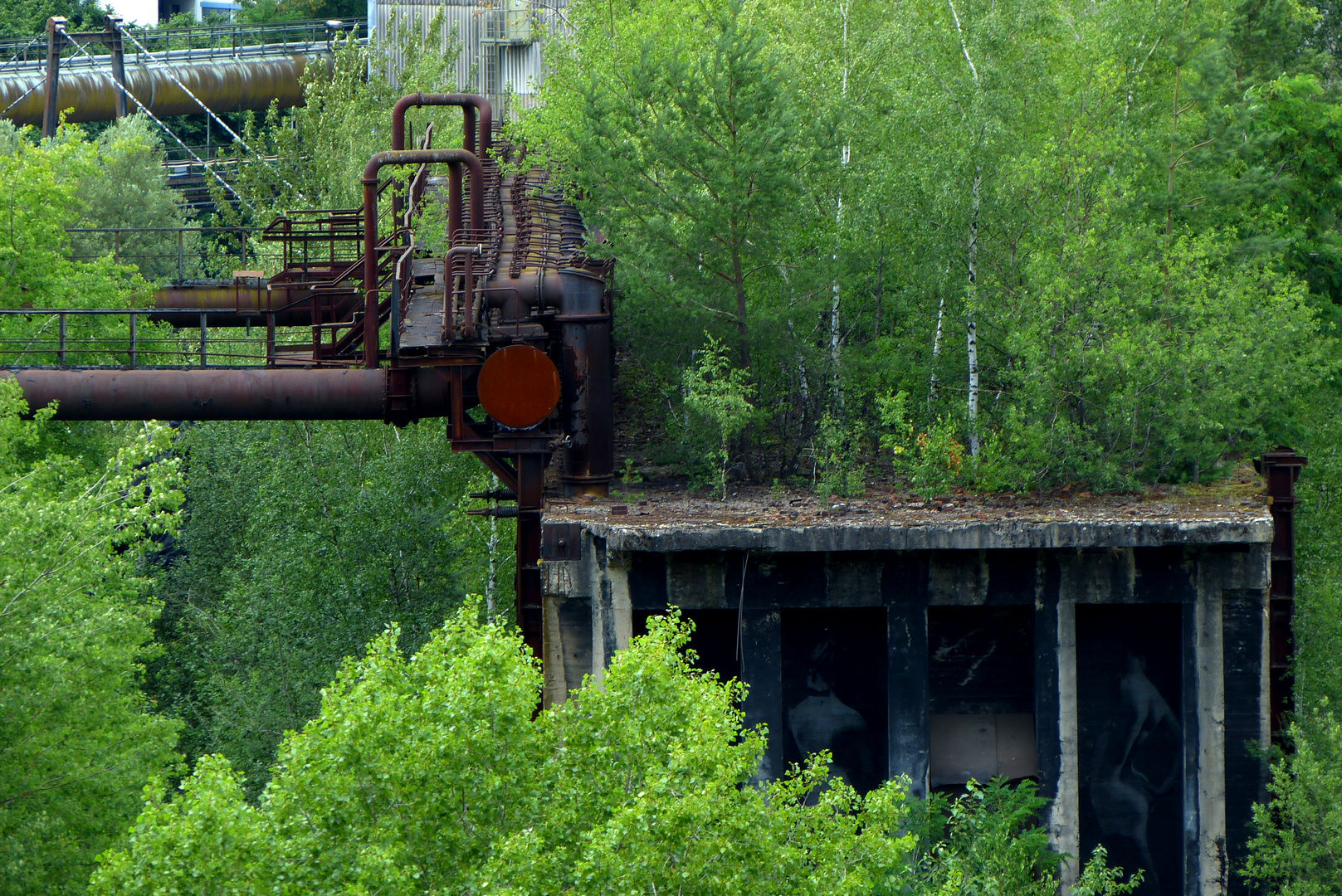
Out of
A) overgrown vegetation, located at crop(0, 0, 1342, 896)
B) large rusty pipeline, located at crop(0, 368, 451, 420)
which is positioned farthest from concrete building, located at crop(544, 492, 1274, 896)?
large rusty pipeline, located at crop(0, 368, 451, 420)

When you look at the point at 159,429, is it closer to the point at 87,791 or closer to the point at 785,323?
the point at 87,791

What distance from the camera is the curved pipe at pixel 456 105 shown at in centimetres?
2158

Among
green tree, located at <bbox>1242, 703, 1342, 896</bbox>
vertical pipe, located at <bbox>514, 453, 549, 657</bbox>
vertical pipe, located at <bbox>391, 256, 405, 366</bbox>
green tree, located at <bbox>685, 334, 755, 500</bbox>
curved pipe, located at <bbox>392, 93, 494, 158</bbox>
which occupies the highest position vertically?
curved pipe, located at <bbox>392, 93, 494, 158</bbox>

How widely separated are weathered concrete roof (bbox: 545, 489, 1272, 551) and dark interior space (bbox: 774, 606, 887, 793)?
1552 mm

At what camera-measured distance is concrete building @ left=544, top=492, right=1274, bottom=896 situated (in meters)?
16.4

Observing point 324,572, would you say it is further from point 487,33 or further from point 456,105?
point 487,33

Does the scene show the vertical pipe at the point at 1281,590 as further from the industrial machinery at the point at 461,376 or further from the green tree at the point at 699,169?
the industrial machinery at the point at 461,376

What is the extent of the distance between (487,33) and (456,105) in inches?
987

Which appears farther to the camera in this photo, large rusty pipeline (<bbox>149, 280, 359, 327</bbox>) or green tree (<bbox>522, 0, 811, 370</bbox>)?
large rusty pipeline (<bbox>149, 280, 359, 327</bbox>)

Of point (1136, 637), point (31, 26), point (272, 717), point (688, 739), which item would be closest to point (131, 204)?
point (31, 26)

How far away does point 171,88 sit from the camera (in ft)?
154

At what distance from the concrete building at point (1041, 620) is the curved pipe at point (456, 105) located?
733 centimetres

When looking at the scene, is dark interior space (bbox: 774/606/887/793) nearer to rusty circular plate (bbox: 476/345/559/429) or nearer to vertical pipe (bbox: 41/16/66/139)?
rusty circular plate (bbox: 476/345/559/429)

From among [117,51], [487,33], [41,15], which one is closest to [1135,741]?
[487,33]
